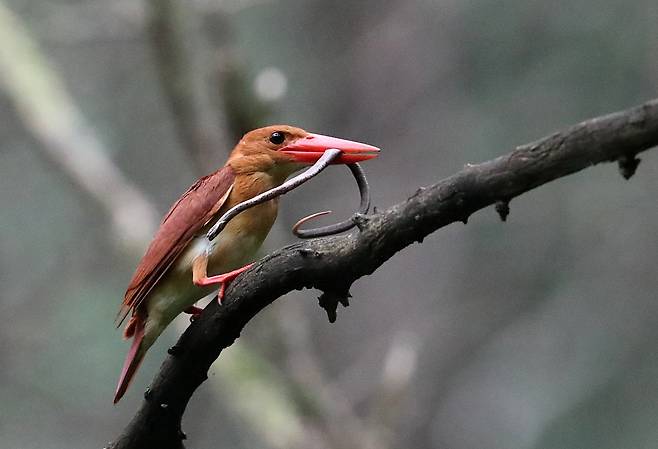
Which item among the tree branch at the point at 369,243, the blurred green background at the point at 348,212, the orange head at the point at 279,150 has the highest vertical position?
the blurred green background at the point at 348,212

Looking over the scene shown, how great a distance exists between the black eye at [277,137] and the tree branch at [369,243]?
881mm

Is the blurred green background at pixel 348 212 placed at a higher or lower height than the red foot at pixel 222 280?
higher

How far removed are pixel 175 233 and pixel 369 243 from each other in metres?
1.08

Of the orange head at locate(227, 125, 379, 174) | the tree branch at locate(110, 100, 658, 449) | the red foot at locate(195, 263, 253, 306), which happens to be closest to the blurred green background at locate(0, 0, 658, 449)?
the orange head at locate(227, 125, 379, 174)

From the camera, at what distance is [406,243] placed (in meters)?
1.95

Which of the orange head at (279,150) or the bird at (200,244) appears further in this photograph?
the orange head at (279,150)

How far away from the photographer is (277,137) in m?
3.16

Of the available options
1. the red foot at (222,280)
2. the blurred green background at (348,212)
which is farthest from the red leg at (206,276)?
the blurred green background at (348,212)

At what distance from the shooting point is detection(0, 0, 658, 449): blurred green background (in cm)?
598

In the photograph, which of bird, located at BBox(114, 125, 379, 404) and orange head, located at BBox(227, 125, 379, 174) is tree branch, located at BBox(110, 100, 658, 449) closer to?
bird, located at BBox(114, 125, 379, 404)

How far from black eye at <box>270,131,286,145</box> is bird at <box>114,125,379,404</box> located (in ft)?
0.09

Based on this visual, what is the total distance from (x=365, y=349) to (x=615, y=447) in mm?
2442

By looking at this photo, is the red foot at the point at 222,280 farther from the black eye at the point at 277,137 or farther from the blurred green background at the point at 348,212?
the blurred green background at the point at 348,212

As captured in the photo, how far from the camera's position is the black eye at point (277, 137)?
315 centimetres
